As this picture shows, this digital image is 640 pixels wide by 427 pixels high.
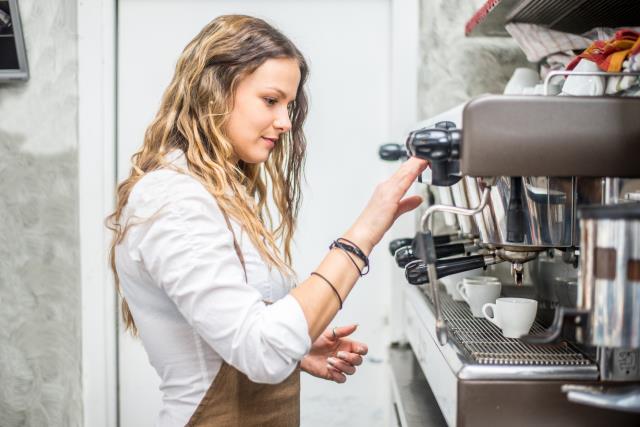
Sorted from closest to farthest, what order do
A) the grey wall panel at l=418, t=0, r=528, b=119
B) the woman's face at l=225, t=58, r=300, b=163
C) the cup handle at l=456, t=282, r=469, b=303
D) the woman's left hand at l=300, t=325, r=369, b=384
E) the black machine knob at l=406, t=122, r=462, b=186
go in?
the black machine knob at l=406, t=122, r=462, b=186
the woman's face at l=225, t=58, r=300, b=163
the woman's left hand at l=300, t=325, r=369, b=384
the cup handle at l=456, t=282, r=469, b=303
the grey wall panel at l=418, t=0, r=528, b=119

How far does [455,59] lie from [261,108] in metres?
0.92

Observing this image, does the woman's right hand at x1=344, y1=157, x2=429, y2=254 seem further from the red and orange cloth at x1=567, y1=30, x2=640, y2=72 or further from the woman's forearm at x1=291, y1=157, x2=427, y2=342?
the red and orange cloth at x1=567, y1=30, x2=640, y2=72

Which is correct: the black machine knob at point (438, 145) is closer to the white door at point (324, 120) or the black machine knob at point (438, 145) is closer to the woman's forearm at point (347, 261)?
the woman's forearm at point (347, 261)

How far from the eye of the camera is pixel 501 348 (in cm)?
96

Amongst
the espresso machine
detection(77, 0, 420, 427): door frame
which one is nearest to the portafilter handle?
the espresso machine

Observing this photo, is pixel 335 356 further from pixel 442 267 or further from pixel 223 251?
pixel 223 251

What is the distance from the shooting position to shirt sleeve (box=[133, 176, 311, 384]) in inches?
32.3

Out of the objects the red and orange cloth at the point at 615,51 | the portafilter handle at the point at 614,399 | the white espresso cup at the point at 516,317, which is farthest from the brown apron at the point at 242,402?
the red and orange cloth at the point at 615,51

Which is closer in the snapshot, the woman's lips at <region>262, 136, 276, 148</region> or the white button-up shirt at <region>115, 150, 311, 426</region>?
the white button-up shirt at <region>115, 150, 311, 426</region>

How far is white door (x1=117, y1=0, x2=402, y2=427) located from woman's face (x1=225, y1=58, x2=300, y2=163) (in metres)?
0.83

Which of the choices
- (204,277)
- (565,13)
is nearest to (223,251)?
(204,277)

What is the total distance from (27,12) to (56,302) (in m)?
0.84

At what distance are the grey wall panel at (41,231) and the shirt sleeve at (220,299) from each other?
1.11 m

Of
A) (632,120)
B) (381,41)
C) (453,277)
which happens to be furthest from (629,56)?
(381,41)
